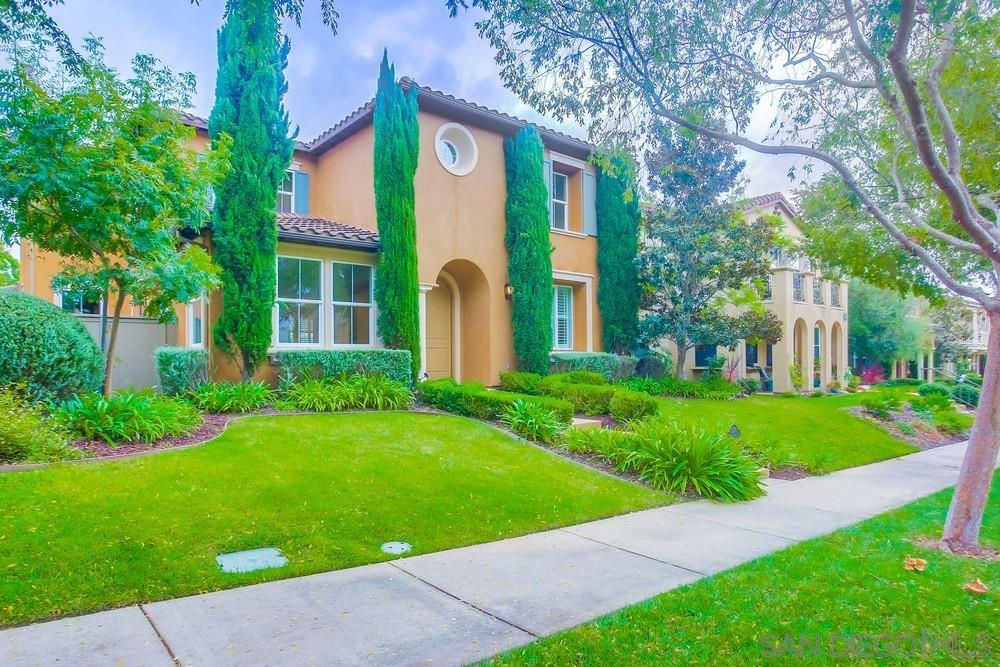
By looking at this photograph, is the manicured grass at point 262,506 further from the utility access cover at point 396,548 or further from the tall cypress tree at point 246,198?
the tall cypress tree at point 246,198

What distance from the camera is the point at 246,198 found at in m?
11.3

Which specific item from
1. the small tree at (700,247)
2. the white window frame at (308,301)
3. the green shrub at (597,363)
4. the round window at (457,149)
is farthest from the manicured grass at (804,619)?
the small tree at (700,247)

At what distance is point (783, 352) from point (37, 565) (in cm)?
2542

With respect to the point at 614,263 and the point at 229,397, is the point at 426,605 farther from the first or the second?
the point at 614,263

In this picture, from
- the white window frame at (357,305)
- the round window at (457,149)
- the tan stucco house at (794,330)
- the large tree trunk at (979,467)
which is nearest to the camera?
the large tree trunk at (979,467)

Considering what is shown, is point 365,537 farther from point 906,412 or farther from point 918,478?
point 906,412

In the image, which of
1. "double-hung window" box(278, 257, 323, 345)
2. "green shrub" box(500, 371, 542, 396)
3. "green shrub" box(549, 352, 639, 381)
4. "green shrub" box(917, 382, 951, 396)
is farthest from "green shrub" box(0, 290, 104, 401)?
"green shrub" box(917, 382, 951, 396)

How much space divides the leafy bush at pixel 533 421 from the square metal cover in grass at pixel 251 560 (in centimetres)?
555

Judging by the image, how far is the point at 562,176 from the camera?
17.9m

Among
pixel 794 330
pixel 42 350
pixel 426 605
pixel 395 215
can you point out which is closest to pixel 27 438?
pixel 42 350

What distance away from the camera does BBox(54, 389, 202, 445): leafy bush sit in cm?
735

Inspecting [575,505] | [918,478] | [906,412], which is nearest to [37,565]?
[575,505]

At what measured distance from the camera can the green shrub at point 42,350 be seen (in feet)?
24.2

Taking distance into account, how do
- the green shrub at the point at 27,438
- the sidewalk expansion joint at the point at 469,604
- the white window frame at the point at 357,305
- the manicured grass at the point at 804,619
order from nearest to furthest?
the manicured grass at the point at 804,619 → the sidewalk expansion joint at the point at 469,604 → the green shrub at the point at 27,438 → the white window frame at the point at 357,305
